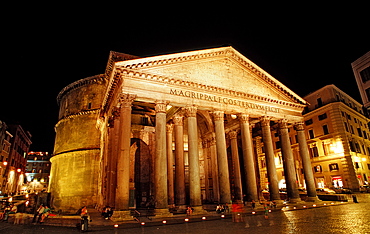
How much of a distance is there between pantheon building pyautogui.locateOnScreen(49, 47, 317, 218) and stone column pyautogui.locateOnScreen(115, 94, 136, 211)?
6cm

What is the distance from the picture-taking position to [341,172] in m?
26.8

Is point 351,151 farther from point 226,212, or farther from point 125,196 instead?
point 125,196

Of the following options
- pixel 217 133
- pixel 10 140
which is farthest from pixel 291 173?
pixel 10 140

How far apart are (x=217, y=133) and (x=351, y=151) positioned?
20.6 meters

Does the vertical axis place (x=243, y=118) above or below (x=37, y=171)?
below

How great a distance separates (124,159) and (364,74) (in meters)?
24.8

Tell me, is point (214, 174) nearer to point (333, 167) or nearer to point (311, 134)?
point (333, 167)

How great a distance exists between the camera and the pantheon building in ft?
48.0

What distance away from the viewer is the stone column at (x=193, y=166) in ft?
47.7

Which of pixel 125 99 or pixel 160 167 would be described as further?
pixel 125 99

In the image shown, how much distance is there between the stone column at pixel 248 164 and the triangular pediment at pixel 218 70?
2.82 m

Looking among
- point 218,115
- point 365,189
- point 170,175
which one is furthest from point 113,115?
point 365,189

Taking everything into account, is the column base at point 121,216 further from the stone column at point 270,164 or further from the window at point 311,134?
the window at point 311,134

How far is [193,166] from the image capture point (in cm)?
1513
